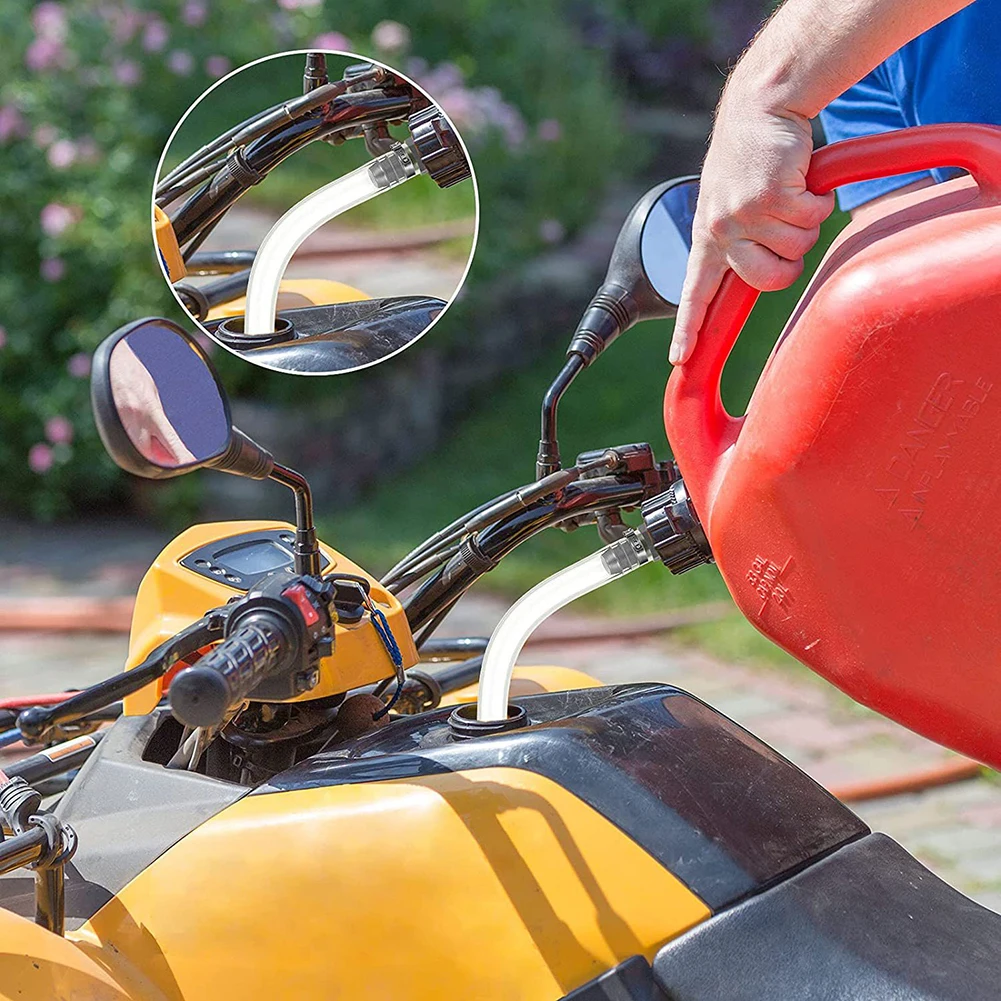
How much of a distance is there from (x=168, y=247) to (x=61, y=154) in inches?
168

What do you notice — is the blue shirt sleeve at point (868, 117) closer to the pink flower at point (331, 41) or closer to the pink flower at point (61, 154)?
the pink flower at point (331, 41)

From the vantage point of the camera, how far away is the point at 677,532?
51.1 inches

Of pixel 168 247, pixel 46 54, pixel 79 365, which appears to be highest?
pixel 46 54

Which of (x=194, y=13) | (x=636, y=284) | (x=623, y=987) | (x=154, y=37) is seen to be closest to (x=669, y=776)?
(x=623, y=987)

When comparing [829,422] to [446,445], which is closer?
[829,422]

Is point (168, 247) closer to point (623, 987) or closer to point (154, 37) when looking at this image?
point (623, 987)

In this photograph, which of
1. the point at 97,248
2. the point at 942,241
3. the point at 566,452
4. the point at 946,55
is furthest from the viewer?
the point at 566,452

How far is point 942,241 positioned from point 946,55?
0.47 m

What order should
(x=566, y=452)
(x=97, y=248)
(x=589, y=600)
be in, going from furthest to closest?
(x=566, y=452)
(x=97, y=248)
(x=589, y=600)

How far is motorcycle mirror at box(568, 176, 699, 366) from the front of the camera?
1512 mm

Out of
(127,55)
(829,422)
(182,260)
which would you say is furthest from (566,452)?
(829,422)

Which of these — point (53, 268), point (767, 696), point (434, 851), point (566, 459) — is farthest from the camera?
point (566, 459)

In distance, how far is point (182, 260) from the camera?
1464 mm

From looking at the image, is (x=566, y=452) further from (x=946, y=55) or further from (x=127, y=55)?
(x=946, y=55)
